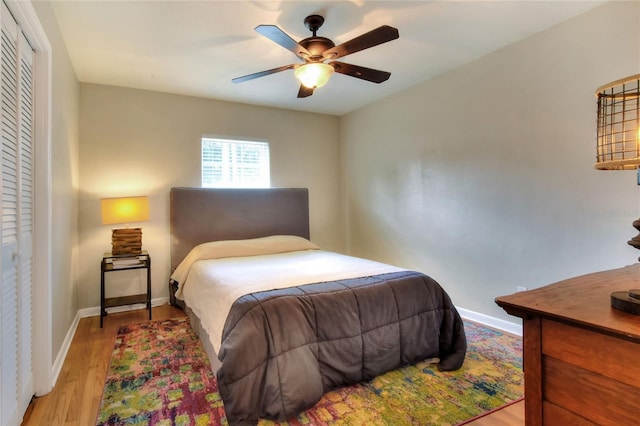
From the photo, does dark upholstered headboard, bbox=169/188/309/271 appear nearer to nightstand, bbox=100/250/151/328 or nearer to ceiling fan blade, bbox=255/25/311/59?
nightstand, bbox=100/250/151/328

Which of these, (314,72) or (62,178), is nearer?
(314,72)

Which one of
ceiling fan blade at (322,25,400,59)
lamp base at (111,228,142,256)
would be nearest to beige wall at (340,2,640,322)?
ceiling fan blade at (322,25,400,59)

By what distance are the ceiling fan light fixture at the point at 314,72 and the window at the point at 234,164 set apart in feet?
7.18

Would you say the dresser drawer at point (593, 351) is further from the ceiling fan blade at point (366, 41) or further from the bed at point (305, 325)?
the ceiling fan blade at point (366, 41)

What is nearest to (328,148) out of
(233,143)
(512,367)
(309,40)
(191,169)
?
(233,143)

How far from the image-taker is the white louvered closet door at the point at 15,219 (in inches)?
61.2

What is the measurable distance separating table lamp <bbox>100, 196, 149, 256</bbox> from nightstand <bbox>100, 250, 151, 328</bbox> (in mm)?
72

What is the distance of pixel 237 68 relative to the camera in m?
3.27

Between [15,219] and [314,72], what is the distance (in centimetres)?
194

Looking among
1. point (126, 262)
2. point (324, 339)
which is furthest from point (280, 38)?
point (126, 262)

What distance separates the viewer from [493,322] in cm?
305

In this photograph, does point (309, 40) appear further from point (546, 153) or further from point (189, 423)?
point (189, 423)

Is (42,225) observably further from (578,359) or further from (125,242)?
(578,359)

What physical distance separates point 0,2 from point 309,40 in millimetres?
1539
